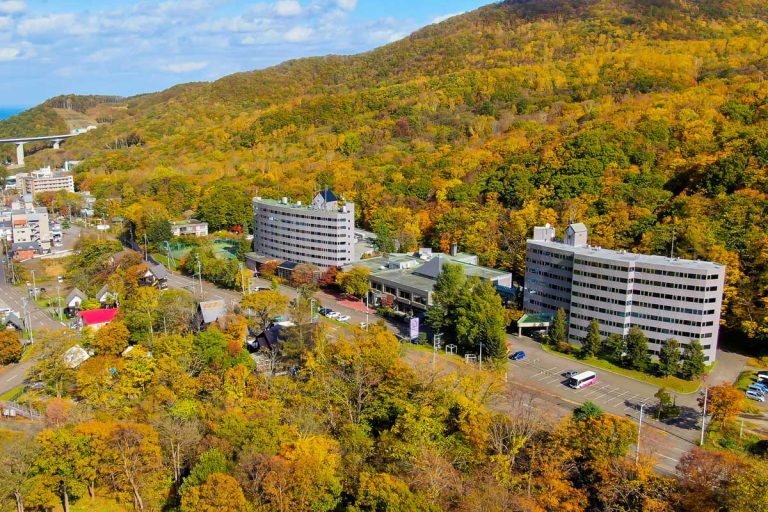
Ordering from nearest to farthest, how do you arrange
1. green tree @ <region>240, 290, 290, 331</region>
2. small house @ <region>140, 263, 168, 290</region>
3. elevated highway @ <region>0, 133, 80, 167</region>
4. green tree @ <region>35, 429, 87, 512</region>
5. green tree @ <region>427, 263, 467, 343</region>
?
green tree @ <region>35, 429, 87, 512</region>
green tree @ <region>427, 263, 467, 343</region>
green tree @ <region>240, 290, 290, 331</region>
small house @ <region>140, 263, 168, 290</region>
elevated highway @ <region>0, 133, 80, 167</region>

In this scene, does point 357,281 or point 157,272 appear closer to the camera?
point 357,281

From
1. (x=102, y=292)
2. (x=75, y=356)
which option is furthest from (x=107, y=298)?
(x=75, y=356)

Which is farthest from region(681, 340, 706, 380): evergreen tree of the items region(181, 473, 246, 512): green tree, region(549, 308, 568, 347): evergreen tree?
region(181, 473, 246, 512): green tree

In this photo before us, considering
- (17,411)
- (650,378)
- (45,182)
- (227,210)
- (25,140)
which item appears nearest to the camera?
(17,411)

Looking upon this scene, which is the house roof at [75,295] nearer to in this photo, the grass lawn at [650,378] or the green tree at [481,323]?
the green tree at [481,323]

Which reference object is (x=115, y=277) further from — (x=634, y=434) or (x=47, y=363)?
(x=634, y=434)

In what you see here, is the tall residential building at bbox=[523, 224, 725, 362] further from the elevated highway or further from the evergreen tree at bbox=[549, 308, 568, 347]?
the elevated highway

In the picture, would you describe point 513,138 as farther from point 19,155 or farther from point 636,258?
point 19,155
